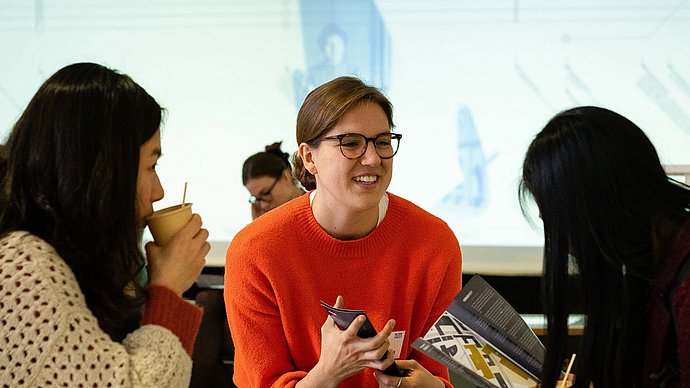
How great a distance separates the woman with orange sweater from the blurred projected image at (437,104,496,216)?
6.67 ft

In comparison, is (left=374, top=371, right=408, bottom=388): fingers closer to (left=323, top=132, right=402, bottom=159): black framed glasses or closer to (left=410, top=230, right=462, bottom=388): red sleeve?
(left=410, top=230, right=462, bottom=388): red sleeve

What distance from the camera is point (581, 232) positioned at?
143 centimetres

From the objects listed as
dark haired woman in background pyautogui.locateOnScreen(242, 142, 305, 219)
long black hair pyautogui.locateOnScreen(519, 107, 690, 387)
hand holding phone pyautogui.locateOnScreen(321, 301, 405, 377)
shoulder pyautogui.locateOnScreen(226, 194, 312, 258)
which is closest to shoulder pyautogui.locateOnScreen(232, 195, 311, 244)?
shoulder pyautogui.locateOnScreen(226, 194, 312, 258)

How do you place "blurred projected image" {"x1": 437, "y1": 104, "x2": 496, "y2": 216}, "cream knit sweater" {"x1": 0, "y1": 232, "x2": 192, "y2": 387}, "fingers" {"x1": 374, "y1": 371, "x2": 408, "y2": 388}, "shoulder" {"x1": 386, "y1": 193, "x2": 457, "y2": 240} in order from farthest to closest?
"blurred projected image" {"x1": 437, "y1": 104, "x2": 496, "y2": 216} → "shoulder" {"x1": 386, "y1": 193, "x2": 457, "y2": 240} → "fingers" {"x1": 374, "y1": 371, "x2": 408, "y2": 388} → "cream knit sweater" {"x1": 0, "y1": 232, "x2": 192, "y2": 387}

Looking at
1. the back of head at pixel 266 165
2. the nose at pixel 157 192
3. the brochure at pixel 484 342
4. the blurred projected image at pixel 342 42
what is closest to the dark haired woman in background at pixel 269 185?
the back of head at pixel 266 165

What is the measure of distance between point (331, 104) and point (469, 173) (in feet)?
7.27

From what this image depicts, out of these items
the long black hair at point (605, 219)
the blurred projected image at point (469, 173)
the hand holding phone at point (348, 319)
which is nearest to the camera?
the long black hair at point (605, 219)

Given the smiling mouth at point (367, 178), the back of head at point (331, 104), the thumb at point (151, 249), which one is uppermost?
the back of head at point (331, 104)

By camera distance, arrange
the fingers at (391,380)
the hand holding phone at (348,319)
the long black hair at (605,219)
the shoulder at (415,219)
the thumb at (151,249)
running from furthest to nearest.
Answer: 1. the shoulder at (415,219)
2. the fingers at (391,380)
3. the hand holding phone at (348,319)
4. the thumb at (151,249)
5. the long black hair at (605,219)

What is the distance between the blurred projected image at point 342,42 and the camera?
407 centimetres

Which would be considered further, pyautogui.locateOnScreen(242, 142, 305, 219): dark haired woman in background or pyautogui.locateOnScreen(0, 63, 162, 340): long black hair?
pyautogui.locateOnScreen(242, 142, 305, 219): dark haired woman in background

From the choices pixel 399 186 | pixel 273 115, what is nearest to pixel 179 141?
pixel 273 115

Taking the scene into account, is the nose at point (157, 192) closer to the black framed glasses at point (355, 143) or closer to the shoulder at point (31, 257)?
the shoulder at point (31, 257)

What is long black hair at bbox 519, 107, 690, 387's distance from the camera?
1397mm
